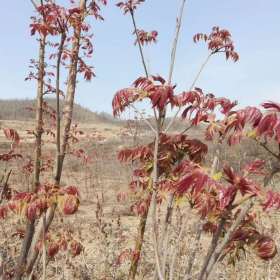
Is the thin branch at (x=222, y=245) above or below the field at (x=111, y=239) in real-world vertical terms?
above

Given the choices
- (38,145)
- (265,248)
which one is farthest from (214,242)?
(38,145)

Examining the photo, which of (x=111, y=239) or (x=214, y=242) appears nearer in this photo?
(x=214, y=242)

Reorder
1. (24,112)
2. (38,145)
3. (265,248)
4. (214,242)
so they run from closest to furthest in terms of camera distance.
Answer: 1. (214,242)
2. (265,248)
3. (38,145)
4. (24,112)

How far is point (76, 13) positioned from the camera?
3684mm

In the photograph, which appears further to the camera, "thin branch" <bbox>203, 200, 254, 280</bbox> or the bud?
the bud

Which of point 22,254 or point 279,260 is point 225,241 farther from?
point 279,260

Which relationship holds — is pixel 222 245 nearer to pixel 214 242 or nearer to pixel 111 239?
pixel 214 242

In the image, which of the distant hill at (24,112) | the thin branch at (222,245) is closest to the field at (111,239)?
the thin branch at (222,245)

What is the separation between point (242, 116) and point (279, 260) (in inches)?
166

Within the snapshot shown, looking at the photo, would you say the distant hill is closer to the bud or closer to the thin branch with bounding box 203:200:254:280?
the bud

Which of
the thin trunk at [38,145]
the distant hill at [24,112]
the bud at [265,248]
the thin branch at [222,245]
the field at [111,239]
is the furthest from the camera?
the distant hill at [24,112]

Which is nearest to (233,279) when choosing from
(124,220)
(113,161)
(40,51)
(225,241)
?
(225,241)

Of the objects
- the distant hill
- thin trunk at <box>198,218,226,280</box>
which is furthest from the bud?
the distant hill

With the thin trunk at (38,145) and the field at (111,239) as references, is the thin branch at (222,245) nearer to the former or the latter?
the field at (111,239)
